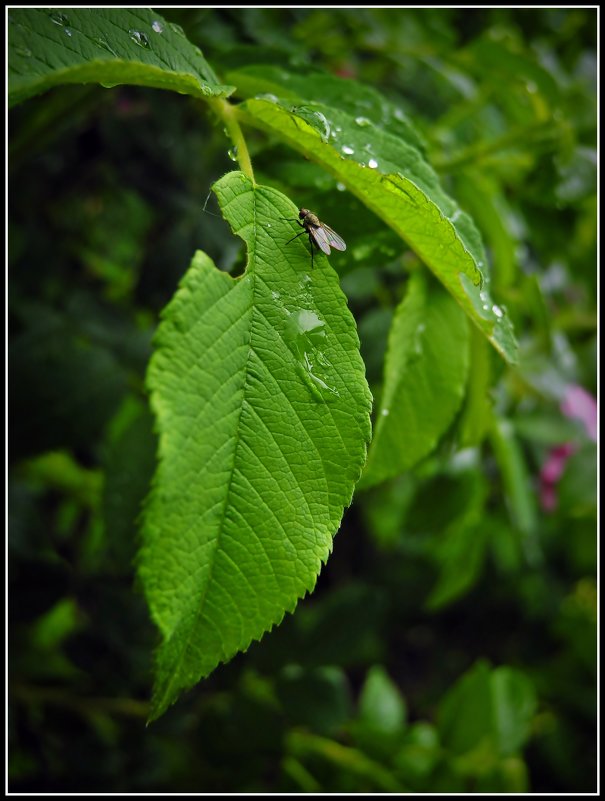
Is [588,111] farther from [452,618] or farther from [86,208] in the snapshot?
[452,618]

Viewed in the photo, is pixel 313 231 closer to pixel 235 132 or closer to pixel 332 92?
pixel 235 132

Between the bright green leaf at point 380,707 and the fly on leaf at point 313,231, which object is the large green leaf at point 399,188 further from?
the bright green leaf at point 380,707

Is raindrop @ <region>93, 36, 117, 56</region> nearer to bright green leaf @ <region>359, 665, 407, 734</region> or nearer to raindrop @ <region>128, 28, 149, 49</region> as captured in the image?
raindrop @ <region>128, 28, 149, 49</region>

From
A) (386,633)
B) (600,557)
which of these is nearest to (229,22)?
(600,557)

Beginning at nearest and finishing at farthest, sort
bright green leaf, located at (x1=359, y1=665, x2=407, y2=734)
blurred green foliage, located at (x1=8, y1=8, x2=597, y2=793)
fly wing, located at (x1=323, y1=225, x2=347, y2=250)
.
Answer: fly wing, located at (x1=323, y1=225, x2=347, y2=250), blurred green foliage, located at (x1=8, y1=8, x2=597, y2=793), bright green leaf, located at (x1=359, y1=665, x2=407, y2=734)

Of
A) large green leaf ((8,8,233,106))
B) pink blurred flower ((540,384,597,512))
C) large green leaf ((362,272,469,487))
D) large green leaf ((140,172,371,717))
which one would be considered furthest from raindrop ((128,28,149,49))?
→ pink blurred flower ((540,384,597,512))
